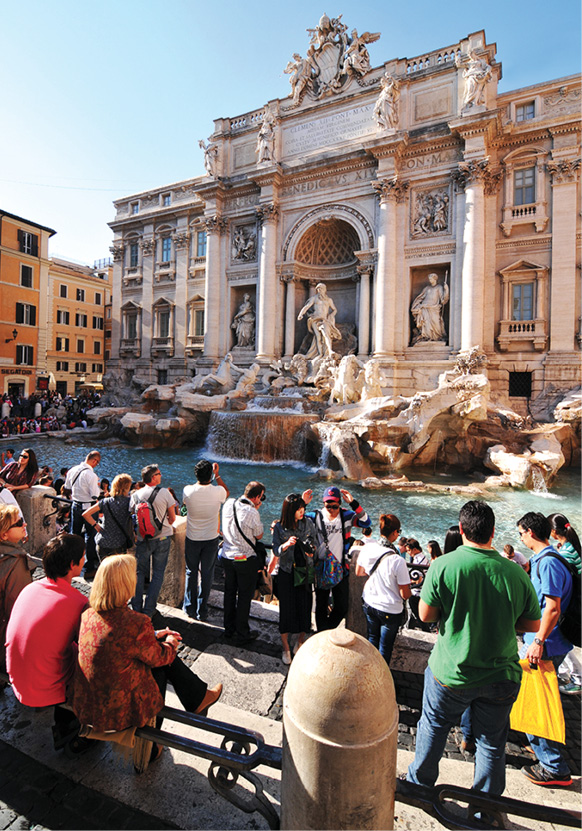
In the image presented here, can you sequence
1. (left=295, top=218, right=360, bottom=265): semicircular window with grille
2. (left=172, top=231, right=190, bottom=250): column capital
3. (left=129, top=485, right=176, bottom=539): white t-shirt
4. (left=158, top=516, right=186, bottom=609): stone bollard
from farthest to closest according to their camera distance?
1. (left=172, top=231, right=190, bottom=250): column capital
2. (left=295, top=218, right=360, bottom=265): semicircular window with grille
3. (left=158, top=516, right=186, bottom=609): stone bollard
4. (left=129, top=485, right=176, bottom=539): white t-shirt

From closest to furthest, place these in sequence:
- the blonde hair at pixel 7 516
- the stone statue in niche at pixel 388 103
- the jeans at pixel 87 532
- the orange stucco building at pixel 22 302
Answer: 1. the blonde hair at pixel 7 516
2. the jeans at pixel 87 532
3. the stone statue in niche at pixel 388 103
4. the orange stucco building at pixel 22 302

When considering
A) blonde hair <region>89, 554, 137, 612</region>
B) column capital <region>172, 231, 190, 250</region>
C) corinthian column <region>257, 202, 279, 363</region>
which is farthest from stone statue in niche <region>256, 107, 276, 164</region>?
blonde hair <region>89, 554, 137, 612</region>

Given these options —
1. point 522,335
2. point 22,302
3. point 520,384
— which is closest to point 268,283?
point 522,335

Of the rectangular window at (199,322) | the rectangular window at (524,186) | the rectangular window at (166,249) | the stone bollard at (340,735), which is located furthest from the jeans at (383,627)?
the rectangular window at (166,249)

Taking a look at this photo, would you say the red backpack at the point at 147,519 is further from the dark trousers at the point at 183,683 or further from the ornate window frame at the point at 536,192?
the ornate window frame at the point at 536,192

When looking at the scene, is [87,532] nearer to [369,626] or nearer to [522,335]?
[369,626]

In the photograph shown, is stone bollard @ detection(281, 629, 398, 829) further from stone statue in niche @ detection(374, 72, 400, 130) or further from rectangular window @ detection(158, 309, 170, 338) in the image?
rectangular window @ detection(158, 309, 170, 338)

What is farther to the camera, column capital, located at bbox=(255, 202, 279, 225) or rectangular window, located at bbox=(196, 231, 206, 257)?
rectangular window, located at bbox=(196, 231, 206, 257)

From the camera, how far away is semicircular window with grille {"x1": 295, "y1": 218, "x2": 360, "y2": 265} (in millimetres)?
21391

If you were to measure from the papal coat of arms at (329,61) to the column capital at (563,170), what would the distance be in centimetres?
951

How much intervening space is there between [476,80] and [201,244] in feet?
52.8

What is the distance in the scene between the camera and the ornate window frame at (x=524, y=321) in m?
17.3

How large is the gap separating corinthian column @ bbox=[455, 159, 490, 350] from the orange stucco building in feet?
83.4

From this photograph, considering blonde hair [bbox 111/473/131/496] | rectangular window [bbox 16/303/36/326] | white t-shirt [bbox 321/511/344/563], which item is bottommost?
white t-shirt [bbox 321/511/344/563]
